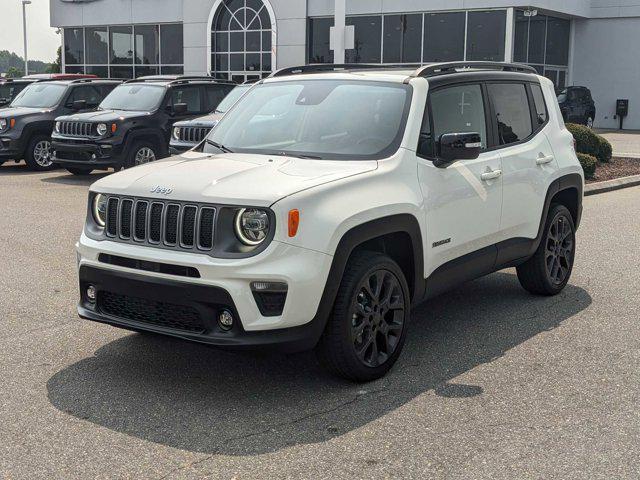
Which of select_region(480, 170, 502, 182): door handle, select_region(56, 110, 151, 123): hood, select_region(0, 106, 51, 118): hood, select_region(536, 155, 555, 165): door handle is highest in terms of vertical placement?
select_region(536, 155, 555, 165): door handle

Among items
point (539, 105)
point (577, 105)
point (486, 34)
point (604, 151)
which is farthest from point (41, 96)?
point (577, 105)

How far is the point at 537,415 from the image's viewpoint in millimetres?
4676

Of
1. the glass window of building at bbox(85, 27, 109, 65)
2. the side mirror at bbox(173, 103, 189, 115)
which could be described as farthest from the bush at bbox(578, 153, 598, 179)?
the glass window of building at bbox(85, 27, 109, 65)

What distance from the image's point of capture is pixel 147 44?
3984 centimetres

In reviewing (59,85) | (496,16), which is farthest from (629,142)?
(59,85)

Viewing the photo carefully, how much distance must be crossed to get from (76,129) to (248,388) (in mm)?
11825

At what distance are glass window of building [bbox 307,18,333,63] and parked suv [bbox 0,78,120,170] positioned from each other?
16.8m

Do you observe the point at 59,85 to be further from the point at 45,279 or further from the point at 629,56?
the point at 629,56

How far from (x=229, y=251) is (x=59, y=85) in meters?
15.3

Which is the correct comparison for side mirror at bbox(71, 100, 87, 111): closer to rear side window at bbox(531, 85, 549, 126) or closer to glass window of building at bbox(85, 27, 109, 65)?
rear side window at bbox(531, 85, 549, 126)

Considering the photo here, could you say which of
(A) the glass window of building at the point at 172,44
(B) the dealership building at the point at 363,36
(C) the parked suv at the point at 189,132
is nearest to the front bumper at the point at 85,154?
(C) the parked suv at the point at 189,132

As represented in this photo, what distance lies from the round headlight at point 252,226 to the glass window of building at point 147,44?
119 ft

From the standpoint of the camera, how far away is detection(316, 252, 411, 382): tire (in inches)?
192

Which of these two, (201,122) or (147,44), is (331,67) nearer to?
(201,122)
